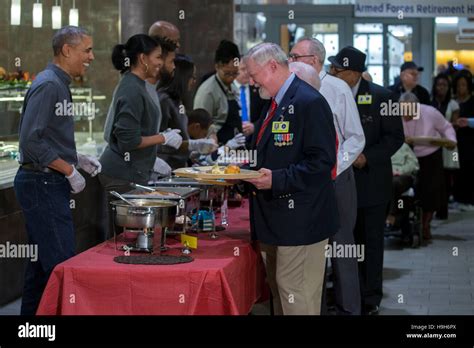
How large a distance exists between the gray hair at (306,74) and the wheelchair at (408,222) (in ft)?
14.8

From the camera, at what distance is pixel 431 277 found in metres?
8.39

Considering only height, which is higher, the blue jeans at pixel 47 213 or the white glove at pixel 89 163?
the white glove at pixel 89 163

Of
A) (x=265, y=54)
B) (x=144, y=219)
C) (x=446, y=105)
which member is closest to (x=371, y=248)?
(x=265, y=54)

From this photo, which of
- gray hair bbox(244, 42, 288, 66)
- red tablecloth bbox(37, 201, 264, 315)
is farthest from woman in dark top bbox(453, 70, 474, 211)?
red tablecloth bbox(37, 201, 264, 315)

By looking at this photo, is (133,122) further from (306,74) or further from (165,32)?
(165,32)

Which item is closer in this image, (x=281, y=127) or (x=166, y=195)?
(x=281, y=127)

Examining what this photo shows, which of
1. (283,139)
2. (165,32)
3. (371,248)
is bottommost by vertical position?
(371,248)

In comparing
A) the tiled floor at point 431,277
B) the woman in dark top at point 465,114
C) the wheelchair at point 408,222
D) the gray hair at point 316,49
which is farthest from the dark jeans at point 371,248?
the woman in dark top at point 465,114

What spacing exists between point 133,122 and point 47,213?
2.78ft

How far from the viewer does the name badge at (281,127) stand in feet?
15.6

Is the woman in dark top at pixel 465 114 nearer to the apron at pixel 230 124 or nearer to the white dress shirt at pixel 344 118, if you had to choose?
the apron at pixel 230 124

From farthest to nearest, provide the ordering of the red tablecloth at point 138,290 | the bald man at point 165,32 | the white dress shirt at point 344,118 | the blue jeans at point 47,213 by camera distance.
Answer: the bald man at point 165,32 → the white dress shirt at point 344,118 → the blue jeans at point 47,213 → the red tablecloth at point 138,290

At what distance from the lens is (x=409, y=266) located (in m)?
8.95
